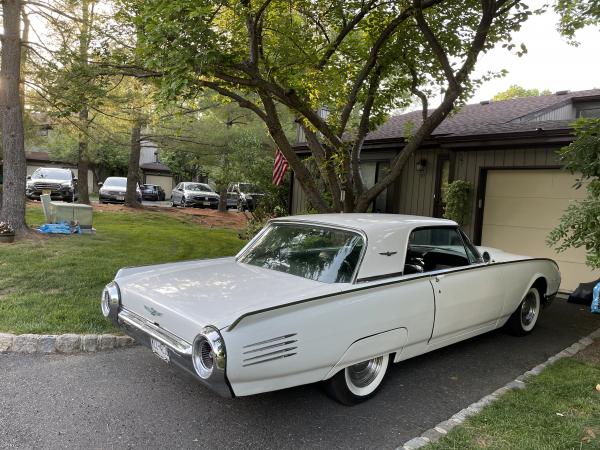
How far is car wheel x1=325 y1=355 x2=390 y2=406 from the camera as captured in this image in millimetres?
3412

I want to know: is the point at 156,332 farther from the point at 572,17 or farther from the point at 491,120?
the point at 491,120

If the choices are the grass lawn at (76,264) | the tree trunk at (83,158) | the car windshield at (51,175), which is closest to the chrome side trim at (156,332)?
the grass lawn at (76,264)

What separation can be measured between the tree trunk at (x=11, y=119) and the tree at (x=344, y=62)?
319cm

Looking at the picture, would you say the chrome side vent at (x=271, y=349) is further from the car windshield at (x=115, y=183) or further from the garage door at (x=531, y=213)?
the car windshield at (x=115, y=183)

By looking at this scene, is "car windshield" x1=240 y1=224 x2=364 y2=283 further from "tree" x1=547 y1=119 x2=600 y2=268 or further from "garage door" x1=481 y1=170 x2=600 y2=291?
"garage door" x1=481 y1=170 x2=600 y2=291

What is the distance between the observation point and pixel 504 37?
7.90 meters

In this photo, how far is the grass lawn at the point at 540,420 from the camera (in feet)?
9.93

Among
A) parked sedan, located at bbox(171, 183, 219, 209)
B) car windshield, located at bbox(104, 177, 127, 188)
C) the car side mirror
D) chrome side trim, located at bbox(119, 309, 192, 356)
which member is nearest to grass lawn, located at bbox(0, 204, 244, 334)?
chrome side trim, located at bbox(119, 309, 192, 356)

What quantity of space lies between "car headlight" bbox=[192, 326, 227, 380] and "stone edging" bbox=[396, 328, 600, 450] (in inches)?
52.3

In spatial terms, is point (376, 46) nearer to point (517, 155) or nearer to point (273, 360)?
point (517, 155)

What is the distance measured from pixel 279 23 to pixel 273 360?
7.43 meters

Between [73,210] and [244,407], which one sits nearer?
[244,407]

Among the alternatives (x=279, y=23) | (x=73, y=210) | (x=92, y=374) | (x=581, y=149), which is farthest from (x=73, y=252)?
(x=581, y=149)

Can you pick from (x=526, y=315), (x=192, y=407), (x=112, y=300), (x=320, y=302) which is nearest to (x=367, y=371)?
(x=320, y=302)
